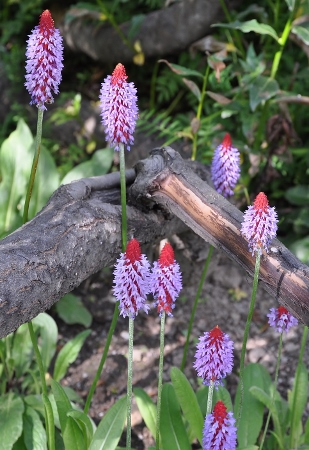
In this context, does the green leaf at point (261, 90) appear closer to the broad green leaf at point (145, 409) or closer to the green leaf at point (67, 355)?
the green leaf at point (67, 355)

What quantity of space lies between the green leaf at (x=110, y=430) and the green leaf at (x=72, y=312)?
1.67 metres

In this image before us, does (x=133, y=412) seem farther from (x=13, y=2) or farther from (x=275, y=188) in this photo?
(x=13, y=2)

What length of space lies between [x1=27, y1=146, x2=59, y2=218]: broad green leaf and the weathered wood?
130cm

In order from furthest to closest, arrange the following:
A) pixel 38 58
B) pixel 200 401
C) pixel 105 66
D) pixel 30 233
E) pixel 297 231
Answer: pixel 105 66
pixel 297 231
pixel 200 401
pixel 30 233
pixel 38 58

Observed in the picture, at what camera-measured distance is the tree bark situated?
2.48 m

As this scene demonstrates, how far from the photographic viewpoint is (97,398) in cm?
392

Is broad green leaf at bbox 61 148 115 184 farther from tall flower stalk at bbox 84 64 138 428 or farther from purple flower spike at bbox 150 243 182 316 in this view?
purple flower spike at bbox 150 243 182 316

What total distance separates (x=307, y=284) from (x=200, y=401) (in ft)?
3.56

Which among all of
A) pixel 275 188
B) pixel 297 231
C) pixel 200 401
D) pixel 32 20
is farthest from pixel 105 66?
pixel 200 401

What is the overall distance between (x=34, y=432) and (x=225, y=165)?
5.26 feet

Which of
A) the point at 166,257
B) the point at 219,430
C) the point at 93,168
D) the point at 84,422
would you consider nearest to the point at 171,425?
the point at 84,422

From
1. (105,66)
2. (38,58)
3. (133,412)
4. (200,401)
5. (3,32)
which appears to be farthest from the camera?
(3,32)

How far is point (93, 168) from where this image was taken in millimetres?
4406

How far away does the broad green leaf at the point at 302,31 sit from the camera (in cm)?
400
